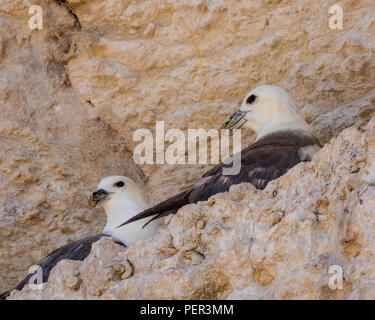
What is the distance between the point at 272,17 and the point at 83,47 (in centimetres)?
117

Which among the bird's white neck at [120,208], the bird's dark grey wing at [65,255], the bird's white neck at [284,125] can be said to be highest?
the bird's white neck at [284,125]

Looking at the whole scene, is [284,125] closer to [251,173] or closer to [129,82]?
[251,173]

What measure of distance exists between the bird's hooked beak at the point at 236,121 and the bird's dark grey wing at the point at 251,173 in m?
0.48

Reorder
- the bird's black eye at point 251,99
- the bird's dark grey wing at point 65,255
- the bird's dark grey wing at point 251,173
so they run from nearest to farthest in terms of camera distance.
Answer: the bird's dark grey wing at point 251,173, the bird's dark grey wing at point 65,255, the bird's black eye at point 251,99

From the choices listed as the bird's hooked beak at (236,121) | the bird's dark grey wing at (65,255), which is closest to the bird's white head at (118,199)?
the bird's dark grey wing at (65,255)

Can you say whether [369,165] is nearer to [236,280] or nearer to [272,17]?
[236,280]

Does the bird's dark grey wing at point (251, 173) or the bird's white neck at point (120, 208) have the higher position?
the bird's white neck at point (120, 208)

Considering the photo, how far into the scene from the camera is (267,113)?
4578 millimetres

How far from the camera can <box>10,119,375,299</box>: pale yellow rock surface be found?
276cm

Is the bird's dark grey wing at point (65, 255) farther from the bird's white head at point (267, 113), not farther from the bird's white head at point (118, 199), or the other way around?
the bird's white head at point (267, 113)

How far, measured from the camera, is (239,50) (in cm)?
496

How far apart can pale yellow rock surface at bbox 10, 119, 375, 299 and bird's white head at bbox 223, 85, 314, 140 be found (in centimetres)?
118

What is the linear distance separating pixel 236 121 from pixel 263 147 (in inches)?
22.3

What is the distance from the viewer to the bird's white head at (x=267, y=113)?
4.48 m
